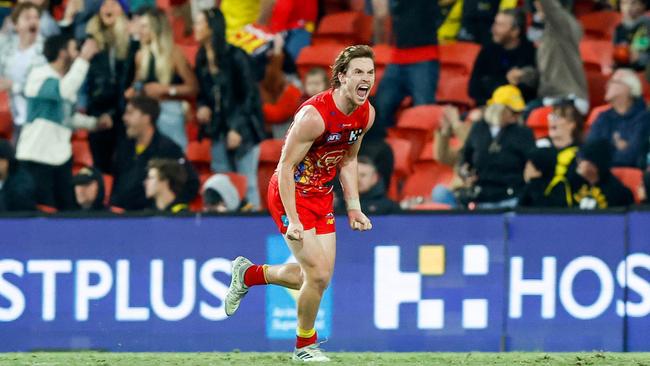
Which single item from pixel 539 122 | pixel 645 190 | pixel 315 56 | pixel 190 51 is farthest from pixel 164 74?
pixel 645 190

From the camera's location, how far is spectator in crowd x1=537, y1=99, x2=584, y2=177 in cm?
1106

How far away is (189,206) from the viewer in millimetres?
11344

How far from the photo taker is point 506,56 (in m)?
11.9

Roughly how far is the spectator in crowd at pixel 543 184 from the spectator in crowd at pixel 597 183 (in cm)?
10

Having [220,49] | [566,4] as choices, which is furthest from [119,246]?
[566,4]

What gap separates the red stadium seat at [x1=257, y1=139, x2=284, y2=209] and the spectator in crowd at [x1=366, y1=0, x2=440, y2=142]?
0.98 m

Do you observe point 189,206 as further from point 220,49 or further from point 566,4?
point 566,4

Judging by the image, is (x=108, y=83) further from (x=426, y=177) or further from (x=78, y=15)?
(x=426, y=177)

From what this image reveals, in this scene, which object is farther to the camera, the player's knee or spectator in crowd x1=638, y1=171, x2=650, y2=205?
spectator in crowd x1=638, y1=171, x2=650, y2=205

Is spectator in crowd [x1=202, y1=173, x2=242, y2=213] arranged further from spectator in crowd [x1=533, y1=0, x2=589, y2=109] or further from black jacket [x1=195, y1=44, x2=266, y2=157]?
spectator in crowd [x1=533, y1=0, x2=589, y2=109]

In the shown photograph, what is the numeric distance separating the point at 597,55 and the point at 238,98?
340 centimetres

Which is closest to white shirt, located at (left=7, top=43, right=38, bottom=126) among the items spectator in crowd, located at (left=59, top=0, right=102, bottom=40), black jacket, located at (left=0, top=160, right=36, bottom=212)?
spectator in crowd, located at (left=59, top=0, right=102, bottom=40)

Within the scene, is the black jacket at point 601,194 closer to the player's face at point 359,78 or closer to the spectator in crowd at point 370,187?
the spectator in crowd at point 370,187

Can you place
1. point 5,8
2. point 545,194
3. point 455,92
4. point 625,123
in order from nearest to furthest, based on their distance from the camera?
point 545,194, point 625,123, point 455,92, point 5,8
